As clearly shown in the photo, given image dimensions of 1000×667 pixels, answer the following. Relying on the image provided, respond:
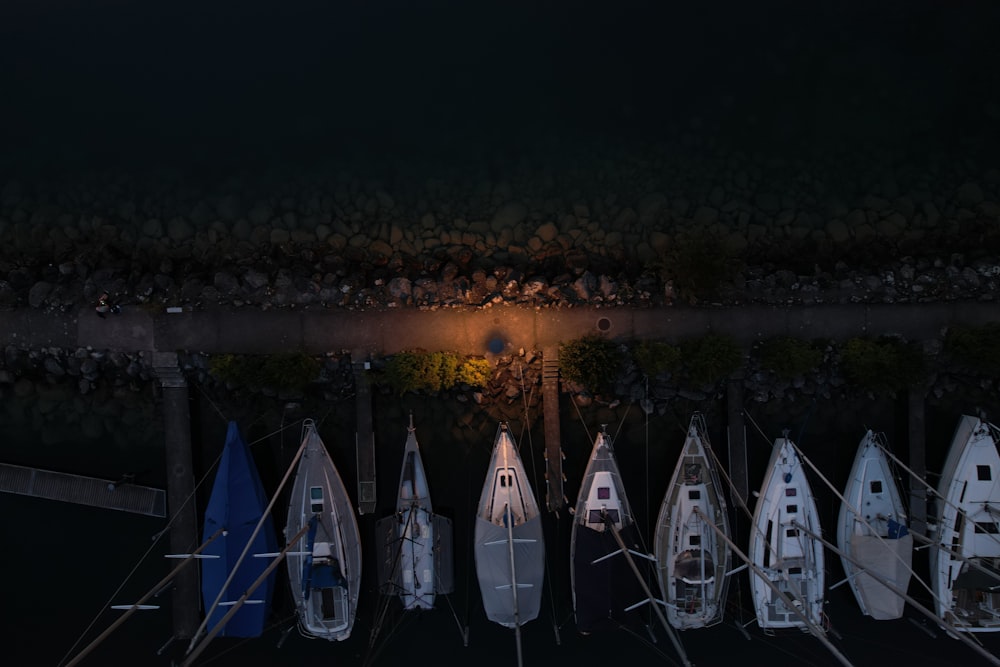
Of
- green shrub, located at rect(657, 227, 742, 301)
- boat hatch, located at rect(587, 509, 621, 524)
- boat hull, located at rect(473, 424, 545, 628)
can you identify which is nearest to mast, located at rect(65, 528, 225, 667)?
boat hull, located at rect(473, 424, 545, 628)

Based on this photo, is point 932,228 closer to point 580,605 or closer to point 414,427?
point 580,605

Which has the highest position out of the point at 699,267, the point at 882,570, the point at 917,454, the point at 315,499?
the point at 699,267

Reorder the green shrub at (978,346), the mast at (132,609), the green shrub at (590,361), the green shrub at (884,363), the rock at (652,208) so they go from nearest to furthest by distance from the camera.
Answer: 1. the mast at (132,609)
2. the green shrub at (978,346)
3. the green shrub at (884,363)
4. the green shrub at (590,361)
5. the rock at (652,208)

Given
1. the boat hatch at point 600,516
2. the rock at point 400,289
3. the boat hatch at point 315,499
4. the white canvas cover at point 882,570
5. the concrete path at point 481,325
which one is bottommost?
the white canvas cover at point 882,570

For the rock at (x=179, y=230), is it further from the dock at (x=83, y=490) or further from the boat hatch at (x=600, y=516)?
the boat hatch at (x=600, y=516)

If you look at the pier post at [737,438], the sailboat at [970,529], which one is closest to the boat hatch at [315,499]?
the pier post at [737,438]

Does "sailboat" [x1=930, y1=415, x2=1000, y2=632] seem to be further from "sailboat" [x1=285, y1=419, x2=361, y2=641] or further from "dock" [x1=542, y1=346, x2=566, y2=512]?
"sailboat" [x1=285, y1=419, x2=361, y2=641]

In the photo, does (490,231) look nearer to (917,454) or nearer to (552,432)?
(552,432)

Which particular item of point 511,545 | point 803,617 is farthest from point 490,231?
point 803,617

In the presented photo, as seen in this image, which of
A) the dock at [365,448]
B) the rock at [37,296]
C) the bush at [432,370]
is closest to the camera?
the bush at [432,370]
